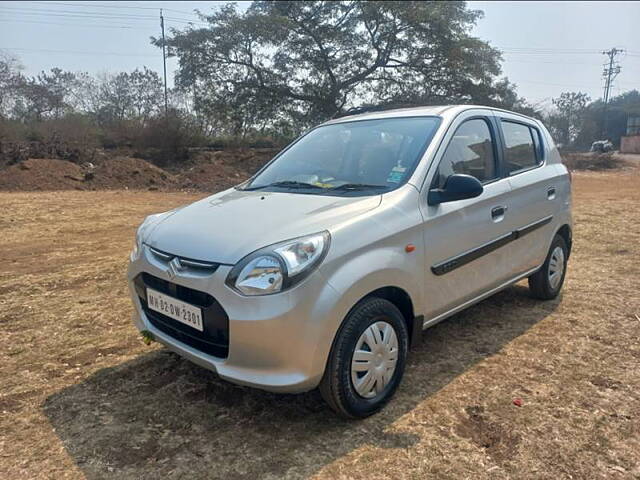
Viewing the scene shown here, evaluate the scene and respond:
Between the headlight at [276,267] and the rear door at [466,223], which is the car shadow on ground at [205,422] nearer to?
the rear door at [466,223]

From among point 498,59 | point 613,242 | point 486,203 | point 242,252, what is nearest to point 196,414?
point 242,252

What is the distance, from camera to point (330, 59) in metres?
22.4

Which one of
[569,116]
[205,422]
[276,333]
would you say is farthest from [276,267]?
[569,116]

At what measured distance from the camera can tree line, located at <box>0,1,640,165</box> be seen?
2069cm

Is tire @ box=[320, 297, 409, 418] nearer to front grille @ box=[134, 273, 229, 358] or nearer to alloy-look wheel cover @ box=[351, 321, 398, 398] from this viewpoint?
alloy-look wheel cover @ box=[351, 321, 398, 398]

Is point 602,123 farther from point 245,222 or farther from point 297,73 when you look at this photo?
point 245,222

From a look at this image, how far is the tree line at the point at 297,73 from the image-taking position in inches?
814

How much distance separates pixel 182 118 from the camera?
21984 millimetres

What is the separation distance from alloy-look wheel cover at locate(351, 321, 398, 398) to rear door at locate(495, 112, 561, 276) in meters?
→ 1.45

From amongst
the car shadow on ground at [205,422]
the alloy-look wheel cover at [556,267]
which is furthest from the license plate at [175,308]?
the alloy-look wheel cover at [556,267]

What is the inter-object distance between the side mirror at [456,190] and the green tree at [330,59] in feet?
63.0

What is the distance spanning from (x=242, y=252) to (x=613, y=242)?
6.62 meters

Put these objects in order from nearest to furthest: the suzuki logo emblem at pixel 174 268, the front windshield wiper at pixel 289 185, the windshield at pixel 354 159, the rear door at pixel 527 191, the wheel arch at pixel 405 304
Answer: the suzuki logo emblem at pixel 174 268 → the wheel arch at pixel 405 304 → the windshield at pixel 354 159 → the front windshield wiper at pixel 289 185 → the rear door at pixel 527 191

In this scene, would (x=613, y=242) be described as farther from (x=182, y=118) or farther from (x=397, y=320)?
(x=182, y=118)
